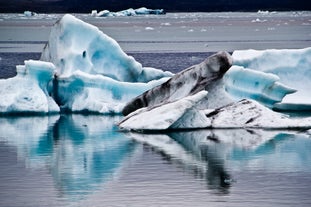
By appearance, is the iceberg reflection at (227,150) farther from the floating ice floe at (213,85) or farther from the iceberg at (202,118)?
the floating ice floe at (213,85)

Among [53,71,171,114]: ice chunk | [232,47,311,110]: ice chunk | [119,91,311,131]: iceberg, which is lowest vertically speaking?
[119,91,311,131]: iceberg

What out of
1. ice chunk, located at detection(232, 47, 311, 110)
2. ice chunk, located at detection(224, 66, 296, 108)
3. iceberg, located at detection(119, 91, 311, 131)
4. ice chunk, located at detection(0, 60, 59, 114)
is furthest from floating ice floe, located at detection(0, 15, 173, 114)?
iceberg, located at detection(119, 91, 311, 131)

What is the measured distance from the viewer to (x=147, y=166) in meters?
13.6

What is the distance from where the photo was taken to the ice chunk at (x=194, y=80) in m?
17.6

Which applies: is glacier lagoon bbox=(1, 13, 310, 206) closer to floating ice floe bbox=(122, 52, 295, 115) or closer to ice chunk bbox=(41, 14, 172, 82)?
floating ice floe bbox=(122, 52, 295, 115)

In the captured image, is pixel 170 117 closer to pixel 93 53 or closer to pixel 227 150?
pixel 227 150

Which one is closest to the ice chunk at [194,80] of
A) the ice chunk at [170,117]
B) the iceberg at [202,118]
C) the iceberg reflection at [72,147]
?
the iceberg at [202,118]

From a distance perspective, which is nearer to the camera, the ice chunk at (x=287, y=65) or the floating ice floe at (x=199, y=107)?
the floating ice floe at (x=199, y=107)

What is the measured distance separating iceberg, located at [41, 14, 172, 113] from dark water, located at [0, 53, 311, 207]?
1.16 meters

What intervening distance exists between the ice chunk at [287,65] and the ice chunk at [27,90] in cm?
396

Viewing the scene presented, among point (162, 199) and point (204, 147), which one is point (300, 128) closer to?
point (204, 147)

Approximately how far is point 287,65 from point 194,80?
3785mm

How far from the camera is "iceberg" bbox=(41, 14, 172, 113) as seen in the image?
66.2ft

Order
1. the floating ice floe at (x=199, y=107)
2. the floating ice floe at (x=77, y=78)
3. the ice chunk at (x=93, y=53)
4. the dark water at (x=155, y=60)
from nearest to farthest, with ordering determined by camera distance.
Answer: the floating ice floe at (x=199, y=107), the floating ice floe at (x=77, y=78), the ice chunk at (x=93, y=53), the dark water at (x=155, y=60)
